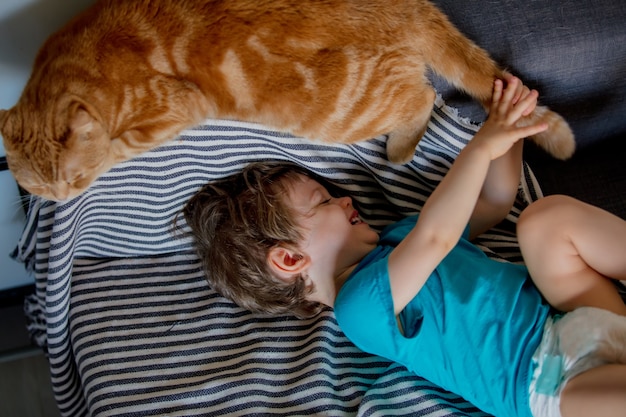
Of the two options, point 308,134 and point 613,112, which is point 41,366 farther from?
point 613,112

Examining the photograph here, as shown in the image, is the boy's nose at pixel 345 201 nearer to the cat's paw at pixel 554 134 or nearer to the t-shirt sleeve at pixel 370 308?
the t-shirt sleeve at pixel 370 308

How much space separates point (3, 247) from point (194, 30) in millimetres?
902

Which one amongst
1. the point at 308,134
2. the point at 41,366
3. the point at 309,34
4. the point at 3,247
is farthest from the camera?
the point at 41,366

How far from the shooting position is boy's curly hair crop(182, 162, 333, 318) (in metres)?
1.23

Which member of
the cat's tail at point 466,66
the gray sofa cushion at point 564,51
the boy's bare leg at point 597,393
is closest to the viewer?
the boy's bare leg at point 597,393

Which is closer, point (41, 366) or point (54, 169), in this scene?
point (54, 169)

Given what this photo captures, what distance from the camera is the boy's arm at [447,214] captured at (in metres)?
1.09

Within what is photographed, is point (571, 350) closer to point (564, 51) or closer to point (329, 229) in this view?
point (329, 229)

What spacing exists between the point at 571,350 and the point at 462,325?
194 mm

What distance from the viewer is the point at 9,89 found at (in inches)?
51.7

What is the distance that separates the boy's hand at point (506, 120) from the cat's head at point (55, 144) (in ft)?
2.28

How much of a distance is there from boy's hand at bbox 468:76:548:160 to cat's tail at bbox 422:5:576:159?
0.03 meters

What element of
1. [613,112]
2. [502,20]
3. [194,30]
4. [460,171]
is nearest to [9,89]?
[194,30]

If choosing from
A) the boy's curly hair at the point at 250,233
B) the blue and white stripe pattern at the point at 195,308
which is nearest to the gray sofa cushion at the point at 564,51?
the blue and white stripe pattern at the point at 195,308
